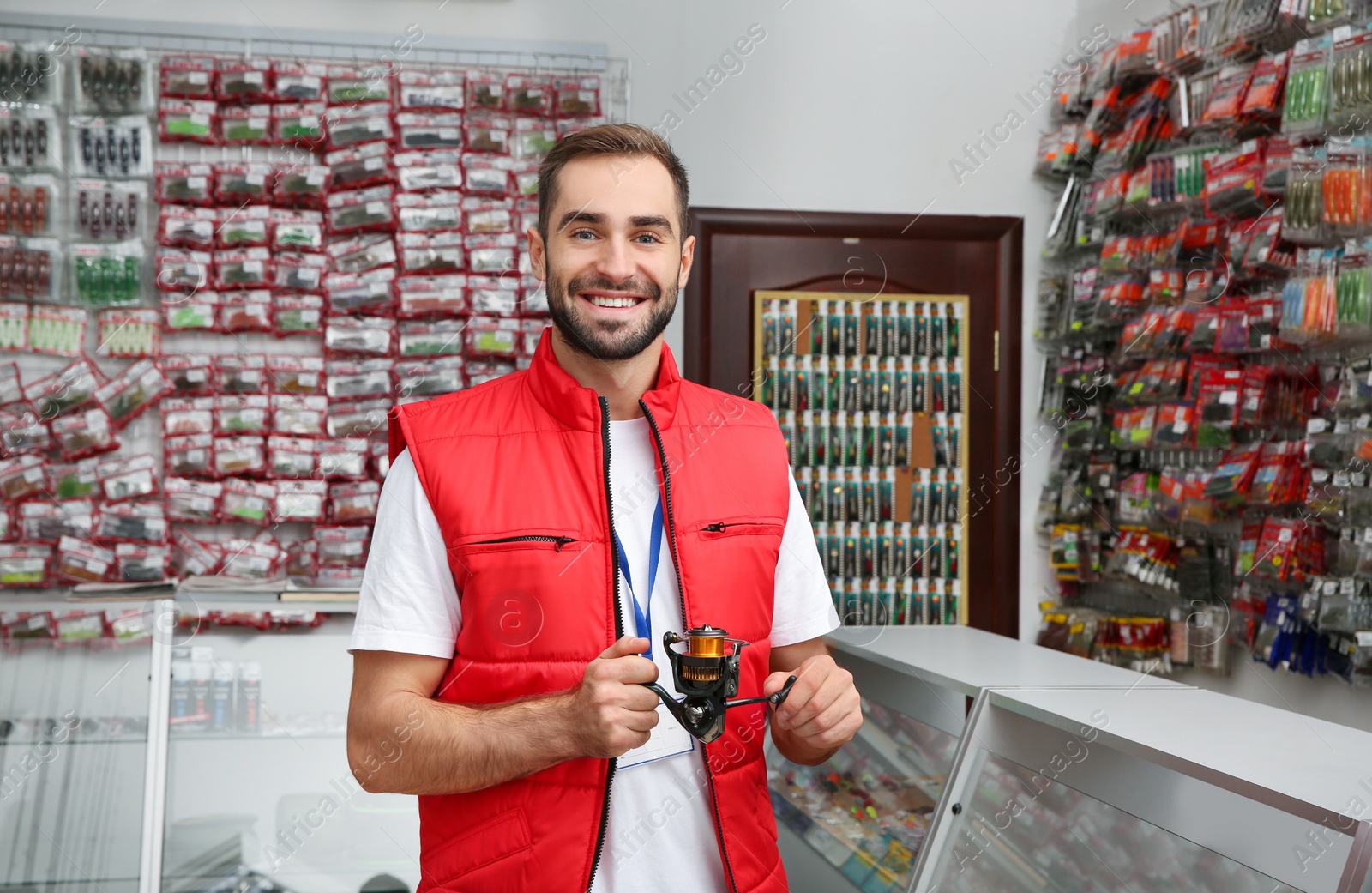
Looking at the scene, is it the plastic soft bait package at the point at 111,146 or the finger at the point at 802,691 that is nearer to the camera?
the finger at the point at 802,691

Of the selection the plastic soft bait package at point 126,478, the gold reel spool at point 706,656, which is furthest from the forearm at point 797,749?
the plastic soft bait package at point 126,478

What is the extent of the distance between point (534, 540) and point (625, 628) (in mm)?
179

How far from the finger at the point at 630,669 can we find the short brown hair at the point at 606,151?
0.65 m

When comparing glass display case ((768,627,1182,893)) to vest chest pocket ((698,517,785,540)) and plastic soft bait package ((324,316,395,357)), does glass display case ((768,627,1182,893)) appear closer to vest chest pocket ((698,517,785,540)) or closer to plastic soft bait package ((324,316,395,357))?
vest chest pocket ((698,517,785,540))

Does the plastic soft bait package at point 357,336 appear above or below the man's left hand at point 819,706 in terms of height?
above

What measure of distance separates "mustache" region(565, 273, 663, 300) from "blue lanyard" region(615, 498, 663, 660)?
33cm

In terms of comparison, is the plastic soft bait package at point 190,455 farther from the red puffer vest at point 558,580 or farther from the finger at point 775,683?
the finger at point 775,683

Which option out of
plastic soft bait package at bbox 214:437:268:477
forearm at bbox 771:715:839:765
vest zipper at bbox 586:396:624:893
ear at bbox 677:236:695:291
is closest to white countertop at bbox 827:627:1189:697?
forearm at bbox 771:715:839:765

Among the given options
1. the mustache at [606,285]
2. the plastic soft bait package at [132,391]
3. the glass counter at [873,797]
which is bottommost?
the glass counter at [873,797]

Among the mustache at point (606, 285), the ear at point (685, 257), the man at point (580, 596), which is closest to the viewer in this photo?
the man at point (580, 596)

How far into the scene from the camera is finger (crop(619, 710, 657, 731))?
1.36 metres

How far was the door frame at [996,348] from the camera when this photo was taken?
4.61 m

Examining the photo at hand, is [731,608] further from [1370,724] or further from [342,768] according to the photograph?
[1370,724]

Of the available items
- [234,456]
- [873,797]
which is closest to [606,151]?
[873,797]
